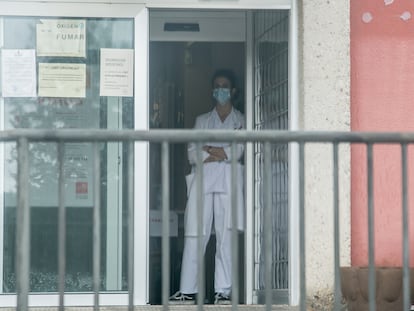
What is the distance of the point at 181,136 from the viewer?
4785 mm

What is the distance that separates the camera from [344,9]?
8.70 meters

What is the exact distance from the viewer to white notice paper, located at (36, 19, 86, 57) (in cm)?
880

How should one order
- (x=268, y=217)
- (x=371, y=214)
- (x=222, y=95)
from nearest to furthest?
1. (x=268, y=217)
2. (x=371, y=214)
3. (x=222, y=95)

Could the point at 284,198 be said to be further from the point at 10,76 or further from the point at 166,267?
the point at 166,267

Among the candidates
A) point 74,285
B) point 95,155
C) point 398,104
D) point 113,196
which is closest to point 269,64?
point 398,104

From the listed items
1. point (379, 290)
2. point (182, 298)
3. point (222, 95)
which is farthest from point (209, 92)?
point (379, 290)

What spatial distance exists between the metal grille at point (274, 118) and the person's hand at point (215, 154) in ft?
0.96

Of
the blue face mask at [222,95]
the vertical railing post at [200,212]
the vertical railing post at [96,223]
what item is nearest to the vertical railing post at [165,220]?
the vertical railing post at [200,212]

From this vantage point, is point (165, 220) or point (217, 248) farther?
point (217, 248)

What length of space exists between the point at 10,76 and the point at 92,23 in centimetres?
79

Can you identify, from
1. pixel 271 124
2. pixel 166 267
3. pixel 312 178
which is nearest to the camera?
pixel 166 267

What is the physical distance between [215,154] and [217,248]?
0.99 metres

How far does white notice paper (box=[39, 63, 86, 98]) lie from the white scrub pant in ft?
5.33

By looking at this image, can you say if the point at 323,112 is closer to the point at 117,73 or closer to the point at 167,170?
the point at 117,73
